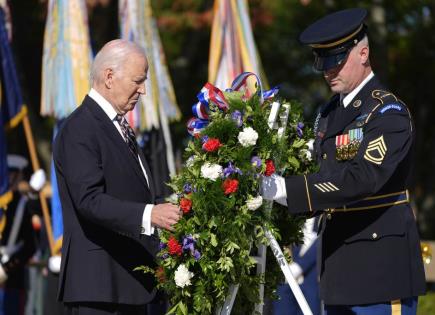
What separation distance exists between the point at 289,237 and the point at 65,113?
3.30 meters

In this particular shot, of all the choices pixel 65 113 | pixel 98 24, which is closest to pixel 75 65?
pixel 65 113

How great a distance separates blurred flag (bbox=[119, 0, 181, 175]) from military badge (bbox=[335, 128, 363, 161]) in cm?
348

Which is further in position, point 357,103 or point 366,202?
point 357,103

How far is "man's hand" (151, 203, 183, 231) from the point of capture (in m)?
4.06

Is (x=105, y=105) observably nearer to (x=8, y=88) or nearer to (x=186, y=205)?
(x=186, y=205)

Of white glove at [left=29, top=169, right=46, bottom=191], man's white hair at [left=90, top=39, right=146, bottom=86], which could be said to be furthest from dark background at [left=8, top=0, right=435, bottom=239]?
man's white hair at [left=90, top=39, right=146, bottom=86]

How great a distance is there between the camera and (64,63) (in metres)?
7.51

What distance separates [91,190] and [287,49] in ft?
47.2

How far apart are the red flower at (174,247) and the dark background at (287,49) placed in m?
8.08

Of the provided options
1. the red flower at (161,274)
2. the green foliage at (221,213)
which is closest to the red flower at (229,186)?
the green foliage at (221,213)

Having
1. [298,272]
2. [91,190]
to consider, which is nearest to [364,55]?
[91,190]

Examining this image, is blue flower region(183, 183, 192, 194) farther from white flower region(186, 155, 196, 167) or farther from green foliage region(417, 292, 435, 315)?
green foliage region(417, 292, 435, 315)

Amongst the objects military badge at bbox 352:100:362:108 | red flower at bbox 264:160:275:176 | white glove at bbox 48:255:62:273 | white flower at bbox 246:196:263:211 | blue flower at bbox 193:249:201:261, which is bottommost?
white glove at bbox 48:255:62:273

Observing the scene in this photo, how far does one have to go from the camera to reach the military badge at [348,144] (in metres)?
4.27
